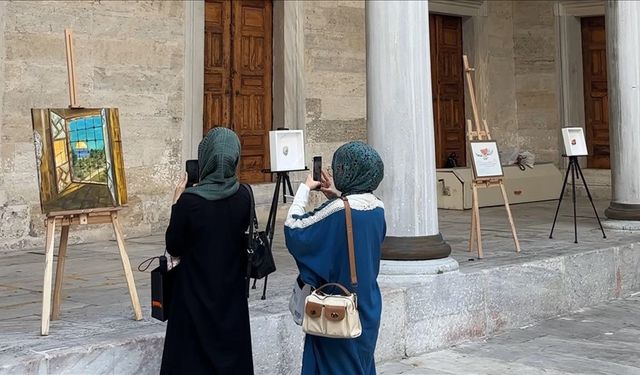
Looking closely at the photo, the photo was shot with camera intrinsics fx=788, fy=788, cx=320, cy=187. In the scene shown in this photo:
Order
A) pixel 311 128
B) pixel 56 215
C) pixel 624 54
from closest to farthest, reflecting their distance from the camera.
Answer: pixel 56 215, pixel 624 54, pixel 311 128

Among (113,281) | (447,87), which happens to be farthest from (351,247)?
(447,87)

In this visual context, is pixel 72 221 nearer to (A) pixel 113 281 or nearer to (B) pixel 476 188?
(A) pixel 113 281

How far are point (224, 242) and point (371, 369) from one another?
885 millimetres

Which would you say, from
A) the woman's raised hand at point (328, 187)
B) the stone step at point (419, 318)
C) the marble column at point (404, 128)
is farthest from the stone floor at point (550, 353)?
the woman's raised hand at point (328, 187)

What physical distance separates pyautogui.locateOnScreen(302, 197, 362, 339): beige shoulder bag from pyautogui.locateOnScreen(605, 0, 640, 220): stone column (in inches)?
268

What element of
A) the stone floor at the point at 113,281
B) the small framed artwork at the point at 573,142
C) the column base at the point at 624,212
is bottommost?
the stone floor at the point at 113,281

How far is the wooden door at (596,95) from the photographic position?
1494 cm

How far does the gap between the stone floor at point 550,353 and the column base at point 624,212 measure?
7.15 ft

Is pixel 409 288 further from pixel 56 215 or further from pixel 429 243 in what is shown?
pixel 56 215

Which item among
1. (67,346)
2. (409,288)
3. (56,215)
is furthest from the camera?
(409,288)

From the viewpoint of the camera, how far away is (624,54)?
9.30 meters

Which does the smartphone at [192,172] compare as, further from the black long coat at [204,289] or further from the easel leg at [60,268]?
the easel leg at [60,268]

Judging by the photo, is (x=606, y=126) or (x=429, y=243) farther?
(x=606, y=126)

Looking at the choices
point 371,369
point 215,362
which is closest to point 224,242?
point 215,362
